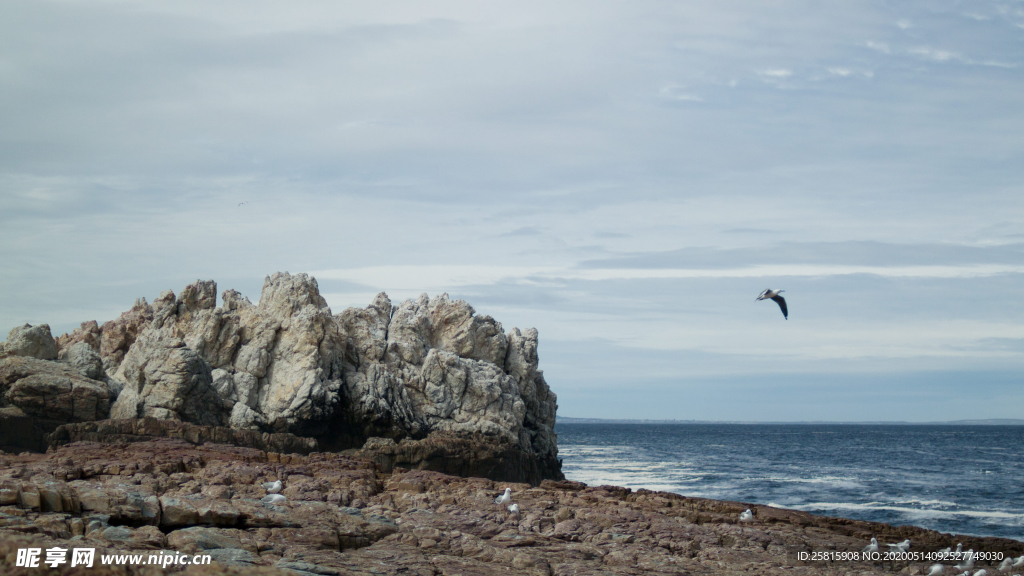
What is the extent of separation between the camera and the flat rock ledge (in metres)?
11.4

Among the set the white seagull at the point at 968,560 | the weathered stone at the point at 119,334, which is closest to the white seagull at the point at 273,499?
the white seagull at the point at 968,560

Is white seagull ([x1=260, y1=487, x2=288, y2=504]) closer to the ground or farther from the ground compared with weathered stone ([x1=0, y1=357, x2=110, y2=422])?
closer to the ground

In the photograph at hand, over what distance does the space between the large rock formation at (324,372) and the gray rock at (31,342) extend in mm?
53

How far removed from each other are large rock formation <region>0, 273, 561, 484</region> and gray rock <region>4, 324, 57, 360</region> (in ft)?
0.17

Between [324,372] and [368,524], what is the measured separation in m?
21.3

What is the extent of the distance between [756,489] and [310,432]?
23573mm

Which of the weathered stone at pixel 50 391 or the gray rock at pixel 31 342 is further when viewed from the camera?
the gray rock at pixel 31 342

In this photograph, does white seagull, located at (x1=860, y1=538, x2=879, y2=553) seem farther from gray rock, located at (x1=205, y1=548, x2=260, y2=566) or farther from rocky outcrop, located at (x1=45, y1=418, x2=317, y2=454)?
rocky outcrop, located at (x1=45, y1=418, x2=317, y2=454)

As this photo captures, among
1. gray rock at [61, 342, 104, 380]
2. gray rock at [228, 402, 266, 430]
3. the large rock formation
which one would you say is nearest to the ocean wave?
the large rock formation

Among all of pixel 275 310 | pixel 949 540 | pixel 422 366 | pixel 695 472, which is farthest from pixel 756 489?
pixel 275 310

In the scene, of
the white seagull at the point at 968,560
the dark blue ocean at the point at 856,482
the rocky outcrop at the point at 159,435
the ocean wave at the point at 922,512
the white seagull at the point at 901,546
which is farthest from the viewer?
the dark blue ocean at the point at 856,482

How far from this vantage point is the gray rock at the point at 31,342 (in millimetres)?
31234

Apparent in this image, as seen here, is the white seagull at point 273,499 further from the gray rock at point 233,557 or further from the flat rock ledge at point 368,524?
the gray rock at point 233,557

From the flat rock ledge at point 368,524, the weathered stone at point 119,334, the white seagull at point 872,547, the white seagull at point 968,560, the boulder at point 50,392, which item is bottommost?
the white seagull at point 968,560
